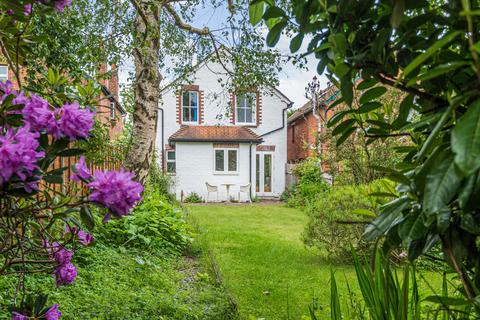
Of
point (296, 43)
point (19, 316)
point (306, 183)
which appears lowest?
point (19, 316)

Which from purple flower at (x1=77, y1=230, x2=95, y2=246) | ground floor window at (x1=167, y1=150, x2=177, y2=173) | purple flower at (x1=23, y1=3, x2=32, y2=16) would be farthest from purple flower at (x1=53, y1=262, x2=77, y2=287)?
ground floor window at (x1=167, y1=150, x2=177, y2=173)

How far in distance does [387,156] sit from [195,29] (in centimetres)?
525

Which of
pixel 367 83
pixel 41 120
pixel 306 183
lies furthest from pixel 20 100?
pixel 306 183

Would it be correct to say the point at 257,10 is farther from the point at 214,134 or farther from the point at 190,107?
the point at 190,107

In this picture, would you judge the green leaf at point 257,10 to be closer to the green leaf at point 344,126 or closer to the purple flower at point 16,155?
the green leaf at point 344,126

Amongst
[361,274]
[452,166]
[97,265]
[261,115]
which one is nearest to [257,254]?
[97,265]

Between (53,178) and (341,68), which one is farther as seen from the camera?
(53,178)

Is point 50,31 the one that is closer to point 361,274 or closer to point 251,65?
point 361,274

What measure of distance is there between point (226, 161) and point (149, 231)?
13.3 m

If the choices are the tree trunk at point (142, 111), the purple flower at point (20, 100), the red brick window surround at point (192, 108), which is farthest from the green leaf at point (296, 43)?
the red brick window surround at point (192, 108)

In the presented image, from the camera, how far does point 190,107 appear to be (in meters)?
19.2

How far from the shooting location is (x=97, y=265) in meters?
4.06

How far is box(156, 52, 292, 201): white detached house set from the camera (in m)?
18.6

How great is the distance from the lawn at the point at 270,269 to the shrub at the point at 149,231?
576 millimetres
